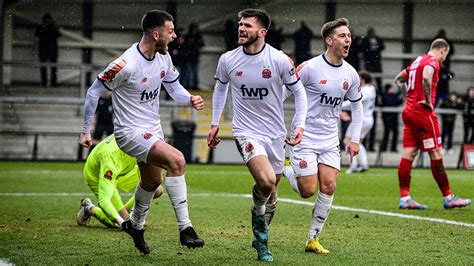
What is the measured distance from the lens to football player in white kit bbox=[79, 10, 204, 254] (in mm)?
8445

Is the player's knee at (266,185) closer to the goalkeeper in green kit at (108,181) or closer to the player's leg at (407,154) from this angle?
the goalkeeper in green kit at (108,181)

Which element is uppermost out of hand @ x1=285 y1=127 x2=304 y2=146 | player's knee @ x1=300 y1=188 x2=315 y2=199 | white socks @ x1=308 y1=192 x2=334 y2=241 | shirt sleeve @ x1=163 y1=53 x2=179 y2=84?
shirt sleeve @ x1=163 y1=53 x2=179 y2=84

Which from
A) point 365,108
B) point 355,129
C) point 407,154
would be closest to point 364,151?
point 365,108

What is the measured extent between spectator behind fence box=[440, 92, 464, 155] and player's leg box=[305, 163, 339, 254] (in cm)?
1795

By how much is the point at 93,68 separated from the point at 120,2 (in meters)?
7.46

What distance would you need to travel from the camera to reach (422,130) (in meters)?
14.0

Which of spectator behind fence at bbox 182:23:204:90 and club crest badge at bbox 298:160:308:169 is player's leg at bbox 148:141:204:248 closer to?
club crest badge at bbox 298:160:308:169

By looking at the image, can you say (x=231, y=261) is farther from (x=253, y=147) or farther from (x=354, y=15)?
(x=354, y=15)

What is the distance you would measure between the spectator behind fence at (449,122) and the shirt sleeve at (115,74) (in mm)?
19436

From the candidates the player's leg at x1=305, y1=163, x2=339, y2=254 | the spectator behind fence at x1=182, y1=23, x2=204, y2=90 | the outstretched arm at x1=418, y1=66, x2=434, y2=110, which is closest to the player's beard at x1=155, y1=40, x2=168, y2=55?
the player's leg at x1=305, y1=163, x2=339, y2=254

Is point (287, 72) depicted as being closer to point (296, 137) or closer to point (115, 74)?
point (296, 137)

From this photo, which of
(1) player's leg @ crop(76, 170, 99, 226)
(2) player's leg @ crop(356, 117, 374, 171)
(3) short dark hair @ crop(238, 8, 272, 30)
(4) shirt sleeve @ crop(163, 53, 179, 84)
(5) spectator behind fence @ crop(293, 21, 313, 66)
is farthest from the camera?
(5) spectator behind fence @ crop(293, 21, 313, 66)

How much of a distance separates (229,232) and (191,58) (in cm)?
1787

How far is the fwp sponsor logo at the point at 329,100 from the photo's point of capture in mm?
9516
